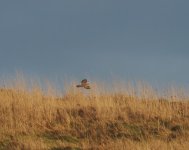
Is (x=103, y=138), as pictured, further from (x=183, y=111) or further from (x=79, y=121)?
(x=183, y=111)

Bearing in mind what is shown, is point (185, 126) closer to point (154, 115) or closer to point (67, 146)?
point (154, 115)

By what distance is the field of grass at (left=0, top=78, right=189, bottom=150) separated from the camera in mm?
14062

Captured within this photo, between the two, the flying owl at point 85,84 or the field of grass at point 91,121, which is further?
the flying owl at point 85,84

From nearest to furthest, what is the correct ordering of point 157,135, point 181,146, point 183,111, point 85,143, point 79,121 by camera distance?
point 181,146
point 85,143
point 157,135
point 79,121
point 183,111

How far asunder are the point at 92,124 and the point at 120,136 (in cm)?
123

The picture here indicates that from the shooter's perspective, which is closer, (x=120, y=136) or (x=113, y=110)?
(x=120, y=136)

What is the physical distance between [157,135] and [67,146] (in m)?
2.99

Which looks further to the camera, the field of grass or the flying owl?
the flying owl

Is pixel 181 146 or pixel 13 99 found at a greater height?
pixel 13 99

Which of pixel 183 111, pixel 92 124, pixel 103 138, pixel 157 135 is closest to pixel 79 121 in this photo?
pixel 92 124

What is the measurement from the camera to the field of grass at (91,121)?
14062 millimetres

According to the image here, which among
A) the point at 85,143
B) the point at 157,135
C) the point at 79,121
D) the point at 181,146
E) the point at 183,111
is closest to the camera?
the point at 181,146

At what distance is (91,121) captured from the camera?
54.1 ft

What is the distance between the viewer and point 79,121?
16.4 metres
